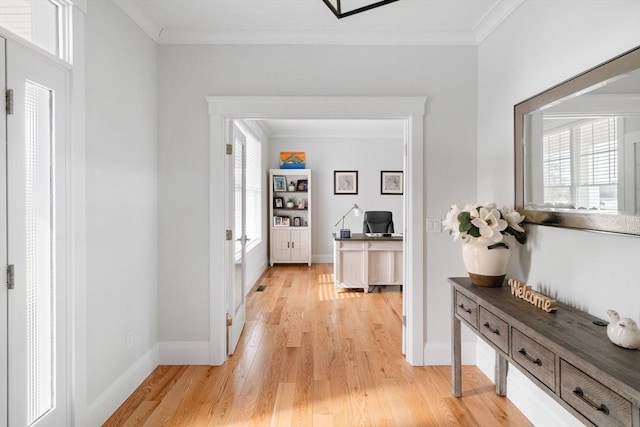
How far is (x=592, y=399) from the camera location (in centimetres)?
120

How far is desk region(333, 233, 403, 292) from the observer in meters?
5.04

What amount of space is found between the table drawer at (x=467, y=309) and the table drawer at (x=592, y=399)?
70 cm

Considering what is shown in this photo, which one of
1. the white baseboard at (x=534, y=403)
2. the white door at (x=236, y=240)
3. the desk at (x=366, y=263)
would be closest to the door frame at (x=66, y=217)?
the white door at (x=236, y=240)

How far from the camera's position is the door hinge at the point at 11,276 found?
148 cm

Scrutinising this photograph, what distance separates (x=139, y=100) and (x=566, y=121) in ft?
8.79

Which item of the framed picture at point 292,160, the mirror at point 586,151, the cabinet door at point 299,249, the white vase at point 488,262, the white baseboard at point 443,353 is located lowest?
the white baseboard at point 443,353

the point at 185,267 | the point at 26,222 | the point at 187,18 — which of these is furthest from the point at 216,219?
the point at 187,18

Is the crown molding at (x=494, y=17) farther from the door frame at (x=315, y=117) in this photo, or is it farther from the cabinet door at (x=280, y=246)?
the cabinet door at (x=280, y=246)

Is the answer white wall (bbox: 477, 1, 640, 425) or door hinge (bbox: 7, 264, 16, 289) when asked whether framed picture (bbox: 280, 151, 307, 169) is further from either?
door hinge (bbox: 7, 264, 16, 289)

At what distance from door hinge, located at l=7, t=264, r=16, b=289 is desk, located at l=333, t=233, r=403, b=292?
389 cm

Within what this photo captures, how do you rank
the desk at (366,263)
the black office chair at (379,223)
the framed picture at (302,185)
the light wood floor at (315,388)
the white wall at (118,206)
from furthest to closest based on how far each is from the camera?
the framed picture at (302,185), the black office chair at (379,223), the desk at (366,263), the light wood floor at (315,388), the white wall at (118,206)

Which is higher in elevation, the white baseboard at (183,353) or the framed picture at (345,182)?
the framed picture at (345,182)

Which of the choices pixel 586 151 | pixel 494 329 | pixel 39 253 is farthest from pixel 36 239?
pixel 586 151

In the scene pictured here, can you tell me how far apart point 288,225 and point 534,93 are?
5291 millimetres
